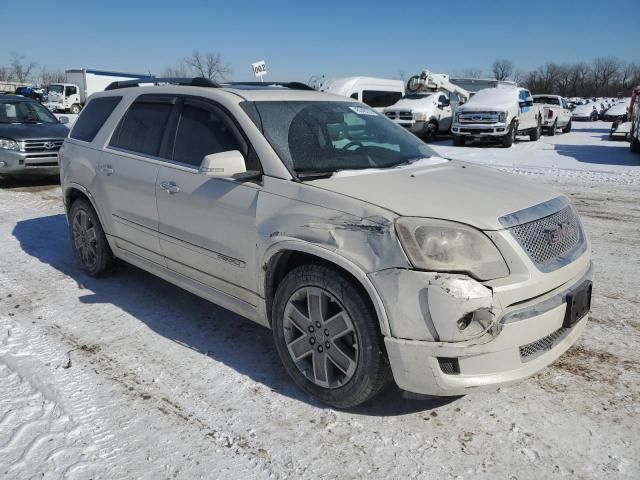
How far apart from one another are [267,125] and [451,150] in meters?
14.2

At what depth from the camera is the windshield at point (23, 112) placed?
408 inches

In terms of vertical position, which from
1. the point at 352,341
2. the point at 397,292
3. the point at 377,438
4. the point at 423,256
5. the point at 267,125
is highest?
the point at 267,125

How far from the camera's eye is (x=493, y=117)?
17062 millimetres

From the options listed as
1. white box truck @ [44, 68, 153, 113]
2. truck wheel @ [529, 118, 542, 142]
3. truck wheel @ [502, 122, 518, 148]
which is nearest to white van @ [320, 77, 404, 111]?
truck wheel @ [502, 122, 518, 148]

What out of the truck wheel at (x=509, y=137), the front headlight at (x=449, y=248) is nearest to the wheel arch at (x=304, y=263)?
the front headlight at (x=449, y=248)

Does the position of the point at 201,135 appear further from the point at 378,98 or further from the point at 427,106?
the point at 378,98

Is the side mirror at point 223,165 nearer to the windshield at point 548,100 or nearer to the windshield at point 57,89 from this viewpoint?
the windshield at point 548,100

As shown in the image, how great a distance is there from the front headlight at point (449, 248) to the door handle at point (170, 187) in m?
1.79

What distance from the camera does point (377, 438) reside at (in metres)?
2.68

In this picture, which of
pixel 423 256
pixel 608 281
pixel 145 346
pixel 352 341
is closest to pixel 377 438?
pixel 352 341

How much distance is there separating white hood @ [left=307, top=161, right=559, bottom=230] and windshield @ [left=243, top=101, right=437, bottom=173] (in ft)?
0.82

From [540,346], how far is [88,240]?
4.05 metres

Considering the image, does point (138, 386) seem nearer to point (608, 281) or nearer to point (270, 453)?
point (270, 453)

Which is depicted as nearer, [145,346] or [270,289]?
[270,289]
